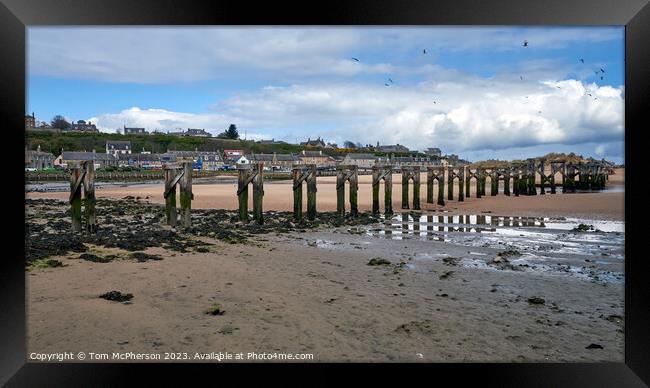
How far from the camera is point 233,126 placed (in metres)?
98.7

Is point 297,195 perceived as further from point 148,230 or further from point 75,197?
point 75,197

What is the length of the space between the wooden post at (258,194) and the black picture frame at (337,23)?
8.95m

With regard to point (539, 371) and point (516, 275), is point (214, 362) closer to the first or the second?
point (539, 371)

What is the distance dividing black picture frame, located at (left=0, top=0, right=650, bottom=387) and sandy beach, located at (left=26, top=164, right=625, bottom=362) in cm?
33

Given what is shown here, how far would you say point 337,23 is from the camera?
3934 millimetres

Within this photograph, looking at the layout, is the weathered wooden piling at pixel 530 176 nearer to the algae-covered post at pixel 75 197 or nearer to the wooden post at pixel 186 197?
the wooden post at pixel 186 197

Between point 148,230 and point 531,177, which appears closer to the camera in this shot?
point 148,230

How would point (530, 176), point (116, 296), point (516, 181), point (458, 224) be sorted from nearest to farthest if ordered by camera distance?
point (116, 296) → point (458, 224) → point (516, 181) → point (530, 176)

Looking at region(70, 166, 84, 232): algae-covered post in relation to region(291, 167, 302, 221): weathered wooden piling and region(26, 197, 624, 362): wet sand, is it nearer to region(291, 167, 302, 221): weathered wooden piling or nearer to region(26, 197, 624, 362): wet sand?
region(26, 197, 624, 362): wet sand

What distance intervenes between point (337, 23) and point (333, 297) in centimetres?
324

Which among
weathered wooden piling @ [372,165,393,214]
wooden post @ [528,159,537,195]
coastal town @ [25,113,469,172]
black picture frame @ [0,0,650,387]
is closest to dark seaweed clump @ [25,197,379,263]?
weathered wooden piling @ [372,165,393,214]

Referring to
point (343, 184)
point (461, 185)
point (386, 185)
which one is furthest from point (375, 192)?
point (461, 185)

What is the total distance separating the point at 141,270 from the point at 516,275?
5.81 metres
